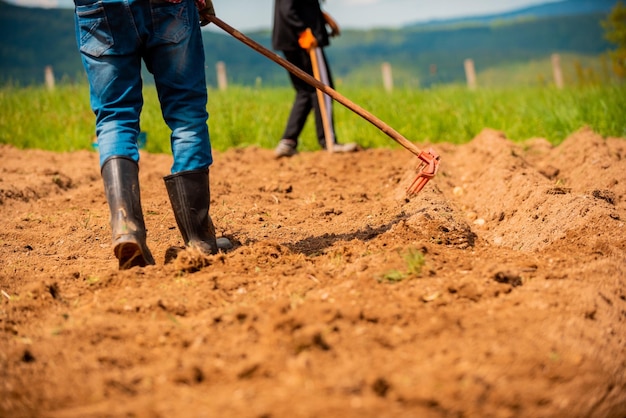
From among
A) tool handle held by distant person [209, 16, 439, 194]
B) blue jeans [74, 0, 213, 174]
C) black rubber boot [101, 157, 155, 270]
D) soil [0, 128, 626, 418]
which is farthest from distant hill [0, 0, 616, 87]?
black rubber boot [101, 157, 155, 270]

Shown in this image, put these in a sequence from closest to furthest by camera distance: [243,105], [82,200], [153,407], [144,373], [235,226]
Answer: [153,407] → [144,373] → [235,226] → [82,200] → [243,105]

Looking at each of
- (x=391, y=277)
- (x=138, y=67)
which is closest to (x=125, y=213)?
(x=138, y=67)

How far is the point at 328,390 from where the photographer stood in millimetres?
1747

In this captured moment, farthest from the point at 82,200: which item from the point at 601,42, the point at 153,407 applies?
the point at 601,42

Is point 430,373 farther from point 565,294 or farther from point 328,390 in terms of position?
point 565,294

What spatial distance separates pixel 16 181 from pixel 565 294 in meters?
4.67

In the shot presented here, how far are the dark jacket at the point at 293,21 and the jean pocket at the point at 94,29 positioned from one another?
373 centimetres

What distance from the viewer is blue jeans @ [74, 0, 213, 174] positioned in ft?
10.2

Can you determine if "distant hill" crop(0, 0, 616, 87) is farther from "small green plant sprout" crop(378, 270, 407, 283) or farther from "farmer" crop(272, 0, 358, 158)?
"small green plant sprout" crop(378, 270, 407, 283)

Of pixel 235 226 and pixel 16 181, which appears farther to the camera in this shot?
pixel 16 181

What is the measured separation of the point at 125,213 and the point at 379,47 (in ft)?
127

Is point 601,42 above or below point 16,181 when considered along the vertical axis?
below

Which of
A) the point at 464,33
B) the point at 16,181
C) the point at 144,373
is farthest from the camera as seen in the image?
the point at 464,33

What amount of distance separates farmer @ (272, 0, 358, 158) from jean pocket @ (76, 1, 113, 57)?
3.62 metres
